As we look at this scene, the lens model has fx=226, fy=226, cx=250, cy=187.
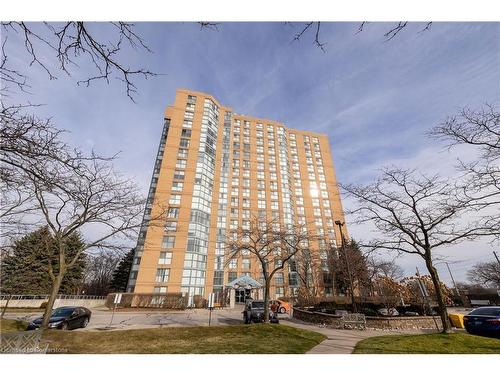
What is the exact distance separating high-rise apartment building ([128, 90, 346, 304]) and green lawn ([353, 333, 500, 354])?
82.6 ft

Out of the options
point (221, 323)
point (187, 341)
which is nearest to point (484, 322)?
point (187, 341)

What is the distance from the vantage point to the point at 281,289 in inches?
1794

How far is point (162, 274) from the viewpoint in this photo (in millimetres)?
37500

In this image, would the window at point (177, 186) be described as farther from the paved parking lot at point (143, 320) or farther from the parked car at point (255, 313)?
the parked car at point (255, 313)

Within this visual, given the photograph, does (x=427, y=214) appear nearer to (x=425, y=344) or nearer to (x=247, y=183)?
(x=425, y=344)

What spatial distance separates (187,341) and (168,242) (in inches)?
1308

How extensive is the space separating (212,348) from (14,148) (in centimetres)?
784

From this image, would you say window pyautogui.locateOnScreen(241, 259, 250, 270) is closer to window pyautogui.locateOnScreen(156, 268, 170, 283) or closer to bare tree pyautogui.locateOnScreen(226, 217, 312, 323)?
window pyautogui.locateOnScreen(156, 268, 170, 283)

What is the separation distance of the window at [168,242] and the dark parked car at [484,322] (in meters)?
37.7

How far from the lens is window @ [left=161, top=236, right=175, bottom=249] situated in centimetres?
3947

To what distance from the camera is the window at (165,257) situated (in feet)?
125

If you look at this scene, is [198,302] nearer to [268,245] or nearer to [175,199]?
[175,199]

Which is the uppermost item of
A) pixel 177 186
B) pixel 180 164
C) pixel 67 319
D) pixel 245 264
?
pixel 180 164

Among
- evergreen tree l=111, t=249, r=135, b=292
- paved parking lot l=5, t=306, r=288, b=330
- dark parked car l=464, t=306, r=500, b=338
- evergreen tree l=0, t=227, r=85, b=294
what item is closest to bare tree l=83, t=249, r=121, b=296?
evergreen tree l=111, t=249, r=135, b=292
